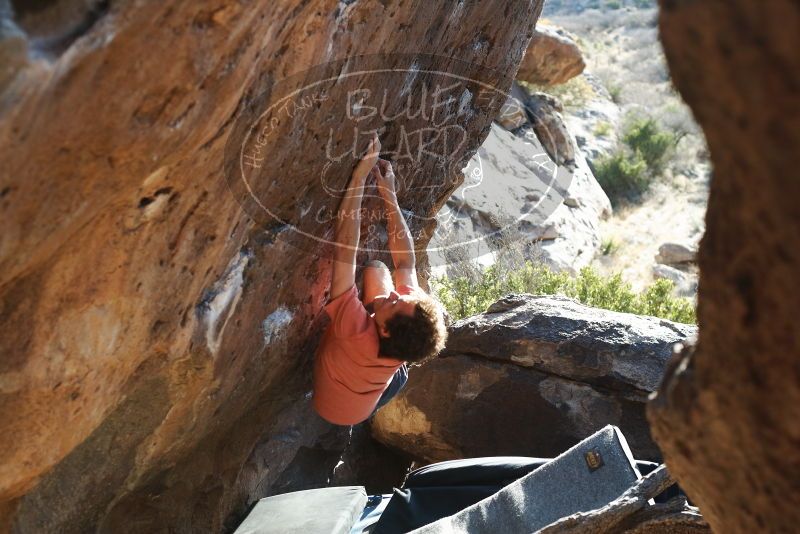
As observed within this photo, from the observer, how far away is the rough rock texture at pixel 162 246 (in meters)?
2.36

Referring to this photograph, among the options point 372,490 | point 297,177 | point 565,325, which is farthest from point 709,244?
point 372,490

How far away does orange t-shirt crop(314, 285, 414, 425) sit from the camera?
4.05 meters

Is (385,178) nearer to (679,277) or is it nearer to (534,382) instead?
(534,382)

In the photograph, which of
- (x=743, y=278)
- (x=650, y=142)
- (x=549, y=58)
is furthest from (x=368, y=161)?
(x=650, y=142)

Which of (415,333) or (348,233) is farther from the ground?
(348,233)

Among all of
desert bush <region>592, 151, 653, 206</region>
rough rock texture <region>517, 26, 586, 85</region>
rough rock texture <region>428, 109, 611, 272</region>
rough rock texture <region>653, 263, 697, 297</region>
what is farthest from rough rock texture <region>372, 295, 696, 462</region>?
desert bush <region>592, 151, 653, 206</region>

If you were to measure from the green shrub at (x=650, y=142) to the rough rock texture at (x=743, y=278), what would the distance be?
1634 centimetres

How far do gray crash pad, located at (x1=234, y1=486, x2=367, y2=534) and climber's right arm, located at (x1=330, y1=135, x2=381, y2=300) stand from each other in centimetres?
108

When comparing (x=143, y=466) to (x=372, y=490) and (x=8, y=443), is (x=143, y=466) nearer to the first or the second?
(x=8, y=443)

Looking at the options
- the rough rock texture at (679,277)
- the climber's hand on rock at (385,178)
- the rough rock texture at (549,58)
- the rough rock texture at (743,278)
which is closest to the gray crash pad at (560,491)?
the climber's hand on rock at (385,178)

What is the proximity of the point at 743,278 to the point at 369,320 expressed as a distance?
2.34m

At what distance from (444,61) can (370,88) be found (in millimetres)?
731

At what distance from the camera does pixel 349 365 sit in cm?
414

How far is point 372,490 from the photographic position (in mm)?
6426
